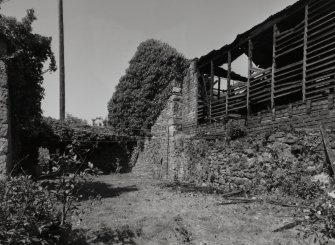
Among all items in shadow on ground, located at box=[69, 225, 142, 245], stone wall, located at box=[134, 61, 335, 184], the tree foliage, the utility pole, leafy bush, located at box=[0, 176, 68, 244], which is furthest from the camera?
the utility pole

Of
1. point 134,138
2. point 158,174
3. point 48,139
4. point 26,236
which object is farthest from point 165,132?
point 26,236

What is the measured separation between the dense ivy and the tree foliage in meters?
7.46

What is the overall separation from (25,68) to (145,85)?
29.3ft

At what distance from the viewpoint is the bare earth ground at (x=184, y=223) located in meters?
5.19

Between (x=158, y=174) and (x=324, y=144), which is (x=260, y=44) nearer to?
(x=324, y=144)

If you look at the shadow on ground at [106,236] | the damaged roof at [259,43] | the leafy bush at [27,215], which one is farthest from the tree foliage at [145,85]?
the leafy bush at [27,215]

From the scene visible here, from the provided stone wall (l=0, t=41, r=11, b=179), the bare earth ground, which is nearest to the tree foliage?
the bare earth ground

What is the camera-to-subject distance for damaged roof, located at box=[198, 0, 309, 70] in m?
9.21

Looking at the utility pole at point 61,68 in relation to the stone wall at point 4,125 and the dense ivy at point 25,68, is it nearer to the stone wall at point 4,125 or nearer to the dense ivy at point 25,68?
the dense ivy at point 25,68

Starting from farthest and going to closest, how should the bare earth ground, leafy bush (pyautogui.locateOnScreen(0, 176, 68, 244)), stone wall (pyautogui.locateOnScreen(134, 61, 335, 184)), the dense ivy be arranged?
stone wall (pyautogui.locateOnScreen(134, 61, 335, 184)) → the dense ivy → the bare earth ground → leafy bush (pyautogui.locateOnScreen(0, 176, 68, 244))

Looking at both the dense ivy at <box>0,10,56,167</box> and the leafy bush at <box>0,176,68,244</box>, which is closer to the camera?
the leafy bush at <box>0,176,68,244</box>

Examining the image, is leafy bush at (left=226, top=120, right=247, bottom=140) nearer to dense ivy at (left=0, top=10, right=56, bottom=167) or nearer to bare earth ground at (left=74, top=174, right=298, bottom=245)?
bare earth ground at (left=74, top=174, right=298, bottom=245)

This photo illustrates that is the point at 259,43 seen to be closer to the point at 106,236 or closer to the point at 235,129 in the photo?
the point at 235,129

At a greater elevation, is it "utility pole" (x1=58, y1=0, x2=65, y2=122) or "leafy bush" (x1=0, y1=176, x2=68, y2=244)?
"utility pole" (x1=58, y1=0, x2=65, y2=122)
